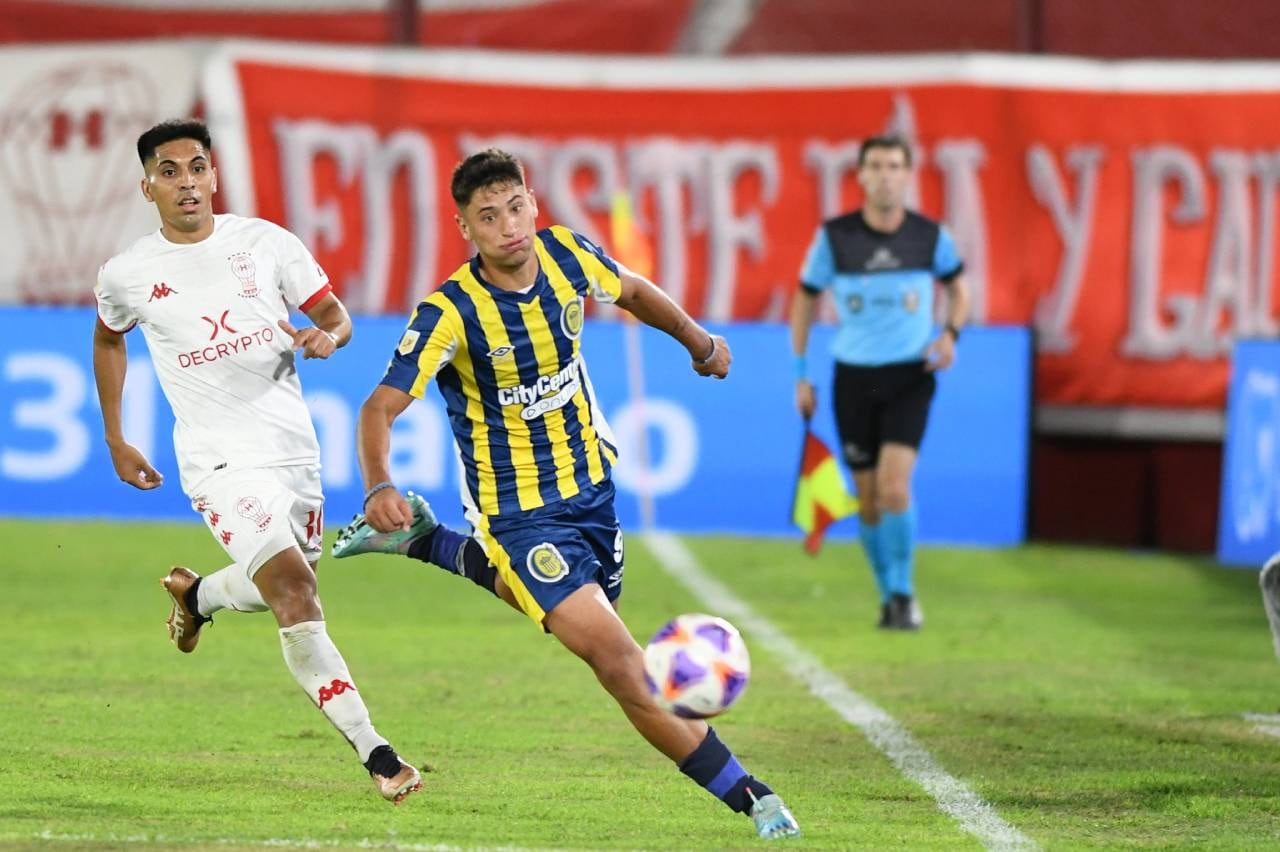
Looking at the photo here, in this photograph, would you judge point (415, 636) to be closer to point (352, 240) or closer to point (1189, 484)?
point (352, 240)

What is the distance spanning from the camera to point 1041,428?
1559cm

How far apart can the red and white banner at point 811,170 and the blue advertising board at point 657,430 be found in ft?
4.84

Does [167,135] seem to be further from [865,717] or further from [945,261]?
[945,261]

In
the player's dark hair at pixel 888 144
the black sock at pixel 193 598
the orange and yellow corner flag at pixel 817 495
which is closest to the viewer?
the black sock at pixel 193 598

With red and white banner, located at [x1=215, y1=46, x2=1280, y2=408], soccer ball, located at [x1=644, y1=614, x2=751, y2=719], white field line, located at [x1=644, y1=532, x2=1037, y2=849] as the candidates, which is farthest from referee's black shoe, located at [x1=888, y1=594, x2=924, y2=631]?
red and white banner, located at [x1=215, y1=46, x2=1280, y2=408]

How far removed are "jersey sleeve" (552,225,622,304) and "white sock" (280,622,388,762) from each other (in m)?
1.22

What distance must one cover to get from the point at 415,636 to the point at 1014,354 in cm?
572

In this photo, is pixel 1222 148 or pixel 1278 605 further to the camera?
pixel 1222 148

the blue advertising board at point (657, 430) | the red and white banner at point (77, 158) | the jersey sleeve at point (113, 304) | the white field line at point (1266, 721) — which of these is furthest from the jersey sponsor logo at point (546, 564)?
the red and white banner at point (77, 158)

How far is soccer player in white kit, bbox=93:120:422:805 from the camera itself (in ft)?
21.1

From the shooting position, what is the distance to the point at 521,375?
6.09 m

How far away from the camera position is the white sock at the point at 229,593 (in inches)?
269

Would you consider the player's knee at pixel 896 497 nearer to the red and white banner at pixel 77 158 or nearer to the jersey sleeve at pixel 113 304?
the jersey sleeve at pixel 113 304

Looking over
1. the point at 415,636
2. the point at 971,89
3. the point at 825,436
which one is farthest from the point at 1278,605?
the point at 971,89
